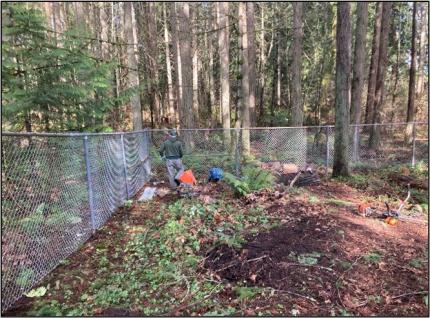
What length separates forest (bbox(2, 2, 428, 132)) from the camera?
745 cm

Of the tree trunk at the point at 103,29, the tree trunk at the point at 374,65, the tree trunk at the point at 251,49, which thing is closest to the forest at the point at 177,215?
the tree trunk at the point at 374,65

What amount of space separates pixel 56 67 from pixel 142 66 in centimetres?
1859

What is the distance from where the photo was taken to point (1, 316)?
3600 mm

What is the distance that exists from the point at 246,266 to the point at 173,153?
565cm

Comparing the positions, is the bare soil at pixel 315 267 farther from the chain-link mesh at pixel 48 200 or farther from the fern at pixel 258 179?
the fern at pixel 258 179

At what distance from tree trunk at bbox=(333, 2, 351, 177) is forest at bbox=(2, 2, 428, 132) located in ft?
0.37

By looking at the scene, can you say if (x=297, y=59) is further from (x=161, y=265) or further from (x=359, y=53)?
(x=161, y=265)

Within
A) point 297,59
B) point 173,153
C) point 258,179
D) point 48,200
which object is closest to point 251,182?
Result: point 258,179

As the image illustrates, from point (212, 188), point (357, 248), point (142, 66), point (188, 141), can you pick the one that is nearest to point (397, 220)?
point (357, 248)

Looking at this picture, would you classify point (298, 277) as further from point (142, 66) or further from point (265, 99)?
point (265, 99)

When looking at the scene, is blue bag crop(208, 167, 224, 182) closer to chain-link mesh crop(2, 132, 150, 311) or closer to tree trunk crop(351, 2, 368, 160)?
chain-link mesh crop(2, 132, 150, 311)

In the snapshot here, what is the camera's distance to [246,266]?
14.3 feet

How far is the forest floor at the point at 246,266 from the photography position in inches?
146

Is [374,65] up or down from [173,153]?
up
